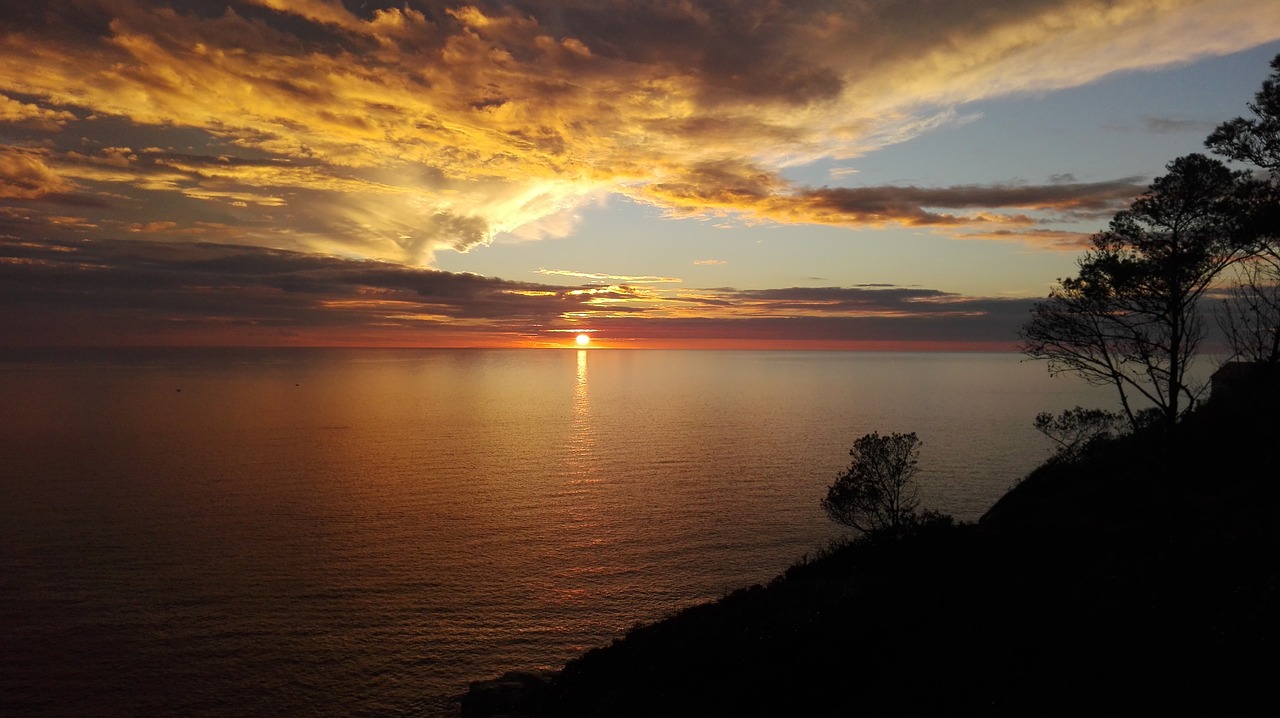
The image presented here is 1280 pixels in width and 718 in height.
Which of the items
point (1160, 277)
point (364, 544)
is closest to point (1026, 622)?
point (1160, 277)

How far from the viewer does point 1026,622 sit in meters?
22.3

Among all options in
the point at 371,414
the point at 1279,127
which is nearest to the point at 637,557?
the point at 1279,127

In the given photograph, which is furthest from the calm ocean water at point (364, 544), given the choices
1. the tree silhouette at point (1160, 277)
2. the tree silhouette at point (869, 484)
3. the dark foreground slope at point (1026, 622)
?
the tree silhouette at point (1160, 277)

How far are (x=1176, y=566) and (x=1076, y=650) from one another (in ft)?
21.3

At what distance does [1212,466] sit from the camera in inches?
1467

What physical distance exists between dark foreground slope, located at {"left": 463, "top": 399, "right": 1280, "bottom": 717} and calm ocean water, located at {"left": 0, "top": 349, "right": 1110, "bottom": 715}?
49.6 feet

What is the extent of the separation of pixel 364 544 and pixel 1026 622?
5731 cm

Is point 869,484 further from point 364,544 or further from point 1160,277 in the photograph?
point 364,544

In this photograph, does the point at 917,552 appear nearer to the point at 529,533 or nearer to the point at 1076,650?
the point at 1076,650

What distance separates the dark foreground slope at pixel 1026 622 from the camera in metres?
17.5

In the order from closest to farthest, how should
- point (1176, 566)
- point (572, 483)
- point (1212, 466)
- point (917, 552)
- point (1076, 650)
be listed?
point (1076, 650) < point (1176, 566) < point (917, 552) < point (1212, 466) < point (572, 483)

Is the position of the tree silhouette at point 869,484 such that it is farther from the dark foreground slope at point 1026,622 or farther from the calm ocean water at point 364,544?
the dark foreground slope at point 1026,622

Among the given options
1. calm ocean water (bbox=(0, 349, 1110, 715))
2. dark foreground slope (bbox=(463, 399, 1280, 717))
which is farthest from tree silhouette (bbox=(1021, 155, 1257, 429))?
calm ocean water (bbox=(0, 349, 1110, 715))

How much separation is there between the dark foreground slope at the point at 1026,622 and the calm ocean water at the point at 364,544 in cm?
1513
